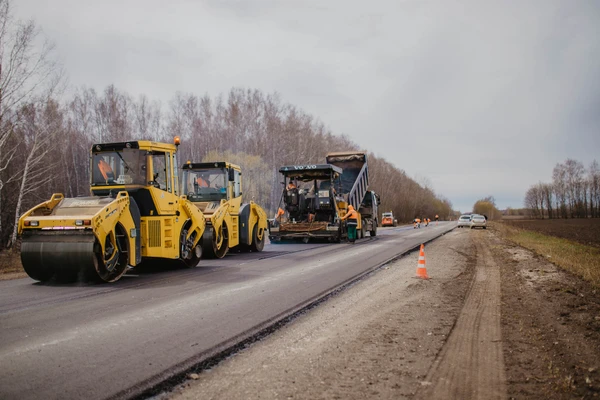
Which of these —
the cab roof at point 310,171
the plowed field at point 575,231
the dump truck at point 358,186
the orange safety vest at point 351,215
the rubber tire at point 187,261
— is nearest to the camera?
the rubber tire at point 187,261

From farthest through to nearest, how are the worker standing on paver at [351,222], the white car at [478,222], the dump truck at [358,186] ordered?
the white car at [478,222], the dump truck at [358,186], the worker standing on paver at [351,222]

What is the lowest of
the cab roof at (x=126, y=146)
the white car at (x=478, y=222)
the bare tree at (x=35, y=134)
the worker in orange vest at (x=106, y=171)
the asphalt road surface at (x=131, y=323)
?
the asphalt road surface at (x=131, y=323)

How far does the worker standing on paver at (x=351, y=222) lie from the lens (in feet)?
69.4

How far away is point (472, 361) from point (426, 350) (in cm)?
50

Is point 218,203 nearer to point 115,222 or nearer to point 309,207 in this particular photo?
point 115,222

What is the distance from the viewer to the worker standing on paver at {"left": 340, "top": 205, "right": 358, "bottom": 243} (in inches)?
833

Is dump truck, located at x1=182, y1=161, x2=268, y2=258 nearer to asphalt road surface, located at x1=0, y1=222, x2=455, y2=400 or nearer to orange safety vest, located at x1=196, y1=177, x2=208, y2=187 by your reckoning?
orange safety vest, located at x1=196, y1=177, x2=208, y2=187

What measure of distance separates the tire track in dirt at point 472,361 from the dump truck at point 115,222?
636 cm

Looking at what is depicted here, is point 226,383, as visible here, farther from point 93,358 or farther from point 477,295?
point 477,295

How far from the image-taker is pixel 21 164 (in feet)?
79.2

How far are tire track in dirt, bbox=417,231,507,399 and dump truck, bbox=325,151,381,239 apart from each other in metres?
16.9

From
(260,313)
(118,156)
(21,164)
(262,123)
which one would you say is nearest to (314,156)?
(262,123)

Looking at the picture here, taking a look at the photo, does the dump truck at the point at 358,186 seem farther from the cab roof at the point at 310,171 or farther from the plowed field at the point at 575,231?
the plowed field at the point at 575,231

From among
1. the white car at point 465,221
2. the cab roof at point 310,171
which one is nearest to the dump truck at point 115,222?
the cab roof at point 310,171
